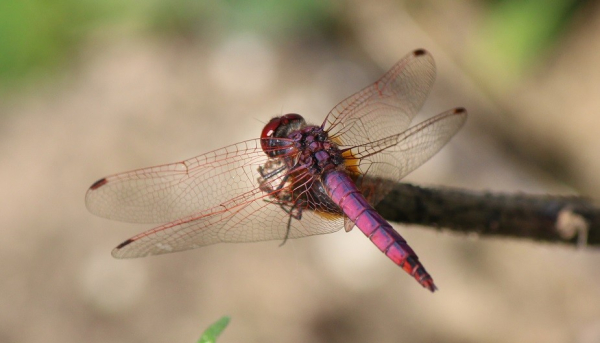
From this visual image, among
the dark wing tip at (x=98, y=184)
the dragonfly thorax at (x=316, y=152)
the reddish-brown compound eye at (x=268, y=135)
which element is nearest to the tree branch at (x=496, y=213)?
the dragonfly thorax at (x=316, y=152)

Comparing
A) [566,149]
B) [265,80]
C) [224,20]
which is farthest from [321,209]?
[566,149]

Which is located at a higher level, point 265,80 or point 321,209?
point 265,80

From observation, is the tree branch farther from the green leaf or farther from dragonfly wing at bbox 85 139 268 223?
the green leaf

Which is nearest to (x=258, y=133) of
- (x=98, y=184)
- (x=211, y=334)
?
(x=98, y=184)

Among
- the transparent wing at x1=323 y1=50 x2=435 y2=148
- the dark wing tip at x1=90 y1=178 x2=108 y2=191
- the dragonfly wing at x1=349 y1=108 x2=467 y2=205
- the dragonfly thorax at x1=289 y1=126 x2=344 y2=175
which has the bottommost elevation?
the dragonfly wing at x1=349 y1=108 x2=467 y2=205

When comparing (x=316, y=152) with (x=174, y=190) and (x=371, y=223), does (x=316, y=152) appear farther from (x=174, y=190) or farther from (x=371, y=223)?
(x=174, y=190)

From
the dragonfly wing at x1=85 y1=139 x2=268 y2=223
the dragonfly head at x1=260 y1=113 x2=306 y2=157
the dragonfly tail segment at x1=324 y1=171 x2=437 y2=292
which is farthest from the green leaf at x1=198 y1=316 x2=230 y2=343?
the dragonfly head at x1=260 y1=113 x2=306 y2=157

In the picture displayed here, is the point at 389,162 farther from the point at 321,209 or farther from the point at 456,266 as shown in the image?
the point at 456,266
